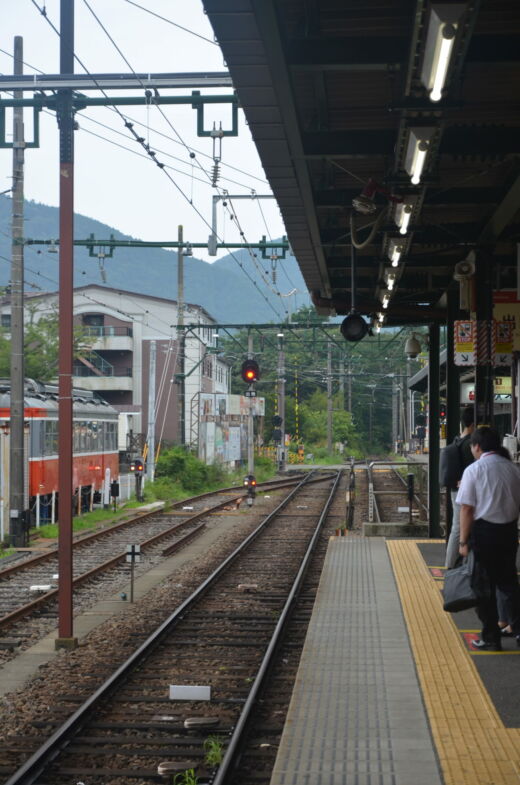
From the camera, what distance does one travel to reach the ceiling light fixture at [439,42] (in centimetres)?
466

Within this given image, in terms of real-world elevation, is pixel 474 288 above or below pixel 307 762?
above

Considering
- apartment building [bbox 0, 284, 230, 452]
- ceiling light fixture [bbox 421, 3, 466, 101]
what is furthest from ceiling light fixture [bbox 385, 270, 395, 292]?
apartment building [bbox 0, 284, 230, 452]

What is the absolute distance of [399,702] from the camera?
645 cm

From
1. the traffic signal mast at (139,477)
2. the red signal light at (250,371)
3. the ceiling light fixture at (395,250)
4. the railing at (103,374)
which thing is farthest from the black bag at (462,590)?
the railing at (103,374)

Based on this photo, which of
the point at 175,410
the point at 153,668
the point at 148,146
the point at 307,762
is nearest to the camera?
the point at 307,762

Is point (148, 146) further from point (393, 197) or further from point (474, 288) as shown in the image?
point (393, 197)

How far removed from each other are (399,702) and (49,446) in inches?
703

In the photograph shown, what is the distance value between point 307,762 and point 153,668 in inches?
160

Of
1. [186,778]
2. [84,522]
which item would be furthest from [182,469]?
[186,778]

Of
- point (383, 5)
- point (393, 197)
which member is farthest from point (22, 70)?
point (383, 5)

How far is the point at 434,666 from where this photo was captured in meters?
7.31

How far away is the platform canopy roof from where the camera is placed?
5637mm

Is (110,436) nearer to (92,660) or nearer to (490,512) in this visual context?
(92,660)

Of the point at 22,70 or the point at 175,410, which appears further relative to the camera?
the point at 175,410
